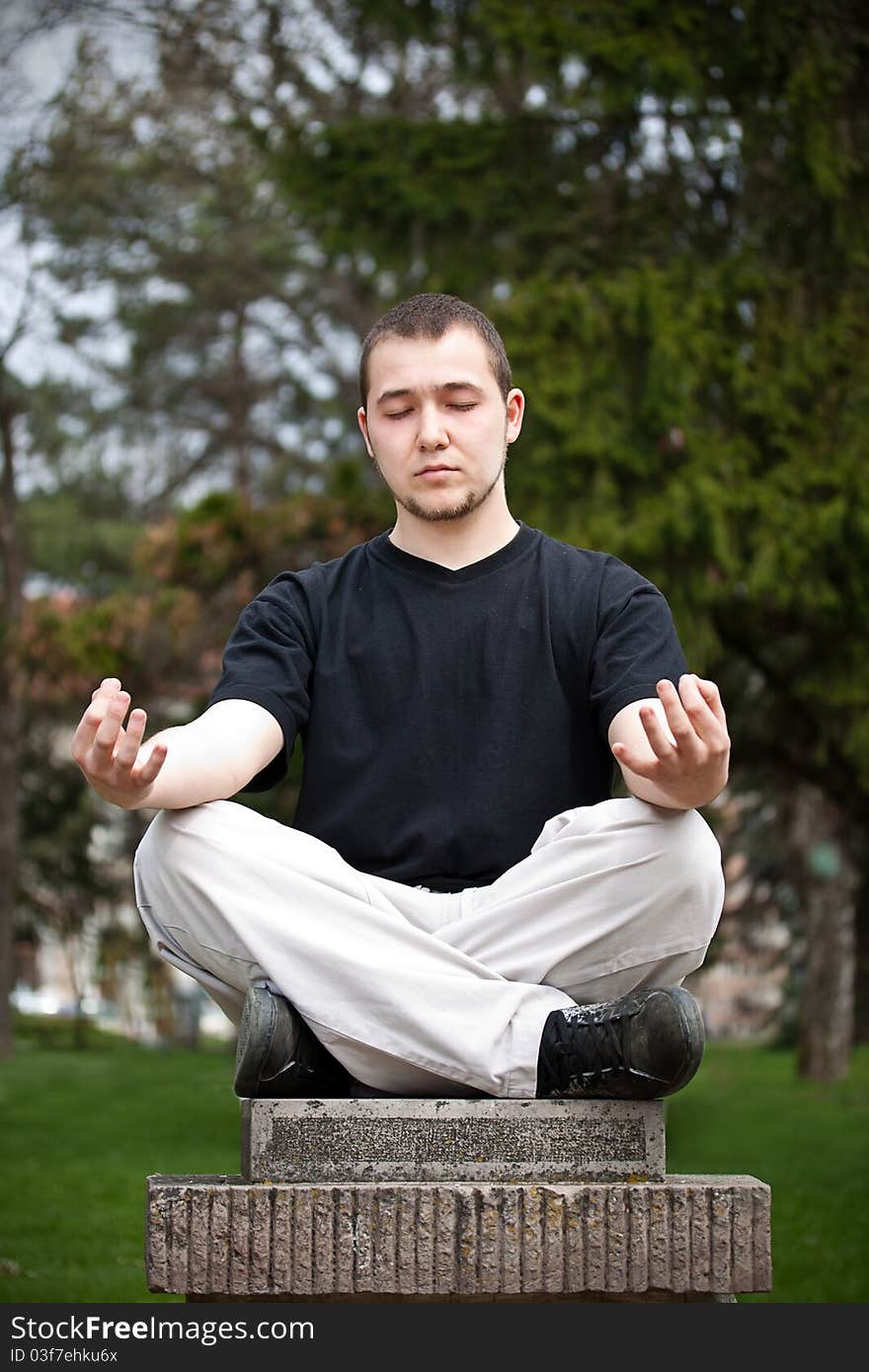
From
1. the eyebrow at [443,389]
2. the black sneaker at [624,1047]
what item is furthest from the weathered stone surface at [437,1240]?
the eyebrow at [443,389]

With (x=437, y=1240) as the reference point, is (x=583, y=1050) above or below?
above

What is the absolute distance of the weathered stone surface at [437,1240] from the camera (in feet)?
8.25

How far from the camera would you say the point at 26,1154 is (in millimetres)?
7930

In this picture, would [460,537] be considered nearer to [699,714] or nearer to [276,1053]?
[699,714]

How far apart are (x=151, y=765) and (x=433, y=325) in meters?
1.02

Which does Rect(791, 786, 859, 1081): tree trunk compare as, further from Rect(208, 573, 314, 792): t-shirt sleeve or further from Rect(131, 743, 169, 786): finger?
Rect(131, 743, 169, 786): finger

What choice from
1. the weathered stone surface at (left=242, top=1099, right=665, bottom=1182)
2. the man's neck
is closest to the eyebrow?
the man's neck

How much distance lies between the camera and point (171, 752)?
107 inches

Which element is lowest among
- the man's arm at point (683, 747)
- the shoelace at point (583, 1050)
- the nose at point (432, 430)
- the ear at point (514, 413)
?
the shoelace at point (583, 1050)

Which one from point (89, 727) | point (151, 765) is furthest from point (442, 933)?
point (89, 727)

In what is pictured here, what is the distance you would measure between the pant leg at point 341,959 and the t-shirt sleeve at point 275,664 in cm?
23

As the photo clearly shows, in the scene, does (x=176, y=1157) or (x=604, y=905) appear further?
(x=176, y=1157)

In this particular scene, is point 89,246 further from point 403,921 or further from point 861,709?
point 403,921

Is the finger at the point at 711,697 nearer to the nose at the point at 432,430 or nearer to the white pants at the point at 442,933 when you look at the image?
the white pants at the point at 442,933
